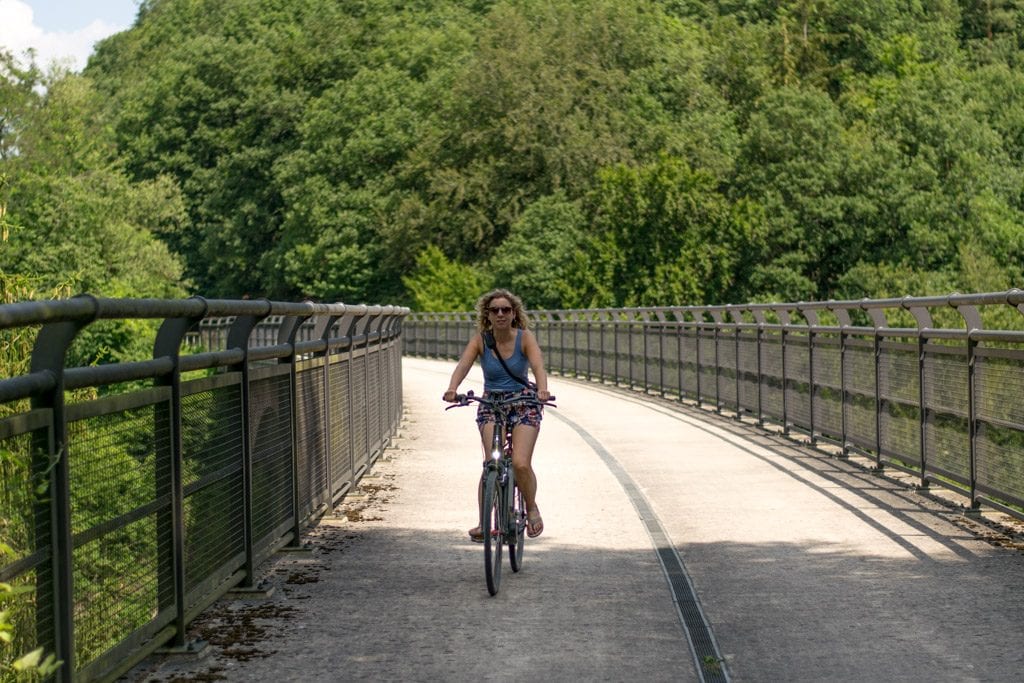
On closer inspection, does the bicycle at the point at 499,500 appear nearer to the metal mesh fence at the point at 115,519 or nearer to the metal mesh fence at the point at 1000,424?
the metal mesh fence at the point at 115,519

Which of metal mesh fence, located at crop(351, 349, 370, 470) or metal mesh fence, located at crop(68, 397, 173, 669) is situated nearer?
metal mesh fence, located at crop(68, 397, 173, 669)

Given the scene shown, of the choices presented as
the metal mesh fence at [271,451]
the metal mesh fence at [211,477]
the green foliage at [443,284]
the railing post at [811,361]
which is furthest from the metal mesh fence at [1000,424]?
the green foliage at [443,284]

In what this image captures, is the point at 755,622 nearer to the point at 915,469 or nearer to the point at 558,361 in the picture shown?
the point at 915,469

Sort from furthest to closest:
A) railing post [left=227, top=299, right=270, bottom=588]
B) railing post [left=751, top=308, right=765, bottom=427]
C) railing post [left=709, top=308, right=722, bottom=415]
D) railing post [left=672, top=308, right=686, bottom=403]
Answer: railing post [left=672, top=308, right=686, bottom=403]
railing post [left=709, top=308, right=722, bottom=415]
railing post [left=751, top=308, right=765, bottom=427]
railing post [left=227, top=299, right=270, bottom=588]

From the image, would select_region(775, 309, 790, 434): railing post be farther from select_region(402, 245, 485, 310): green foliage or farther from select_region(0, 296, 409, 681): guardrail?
select_region(402, 245, 485, 310): green foliage

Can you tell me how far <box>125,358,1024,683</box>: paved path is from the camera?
7414 mm

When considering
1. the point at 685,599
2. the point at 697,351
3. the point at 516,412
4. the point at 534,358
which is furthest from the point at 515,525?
the point at 697,351

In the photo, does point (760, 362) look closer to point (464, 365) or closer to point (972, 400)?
point (972, 400)

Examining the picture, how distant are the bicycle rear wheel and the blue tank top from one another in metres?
0.58

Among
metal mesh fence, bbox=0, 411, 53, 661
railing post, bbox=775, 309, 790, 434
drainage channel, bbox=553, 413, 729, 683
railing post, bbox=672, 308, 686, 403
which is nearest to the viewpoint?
metal mesh fence, bbox=0, 411, 53, 661

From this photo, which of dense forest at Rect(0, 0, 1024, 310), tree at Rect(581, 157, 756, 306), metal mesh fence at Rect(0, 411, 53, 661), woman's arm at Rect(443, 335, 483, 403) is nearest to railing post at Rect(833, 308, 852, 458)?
woman's arm at Rect(443, 335, 483, 403)

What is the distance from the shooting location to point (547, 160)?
234ft

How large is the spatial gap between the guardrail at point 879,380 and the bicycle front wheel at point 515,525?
9.91 feet

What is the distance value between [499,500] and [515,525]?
33 centimetres
